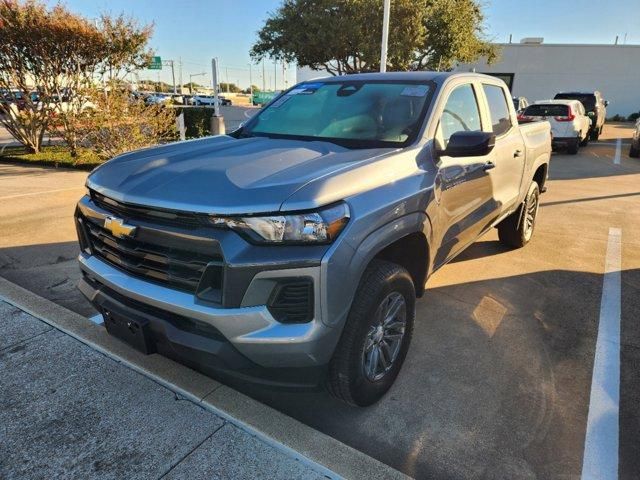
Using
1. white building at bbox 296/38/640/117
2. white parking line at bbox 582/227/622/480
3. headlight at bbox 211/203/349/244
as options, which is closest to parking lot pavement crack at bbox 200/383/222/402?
headlight at bbox 211/203/349/244

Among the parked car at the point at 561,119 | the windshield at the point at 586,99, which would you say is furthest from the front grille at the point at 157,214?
the windshield at the point at 586,99

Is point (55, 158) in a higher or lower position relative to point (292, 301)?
lower

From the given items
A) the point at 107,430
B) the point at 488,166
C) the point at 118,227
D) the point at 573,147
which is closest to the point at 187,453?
the point at 107,430

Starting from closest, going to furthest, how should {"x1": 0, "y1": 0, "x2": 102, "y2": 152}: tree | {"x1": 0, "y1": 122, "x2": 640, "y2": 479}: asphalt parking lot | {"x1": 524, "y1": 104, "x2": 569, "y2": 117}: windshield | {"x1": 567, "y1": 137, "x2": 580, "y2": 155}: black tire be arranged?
{"x1": 0, "y1": 122, "x2": 640, "y2": 479}: asphalt parking lot, {"x1": 0, "y1": 0, "x2": 102, "y2": 152}: tree, {"x1": 524, "y1": 104, "x2": 569, "y2": 117}: windshield, {"x1": 567, "y1": 137, "x2": 580, "y2": 155}: black tire

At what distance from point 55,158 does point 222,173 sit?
10484 millimetres

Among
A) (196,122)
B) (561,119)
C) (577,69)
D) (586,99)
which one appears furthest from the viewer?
(577,69)

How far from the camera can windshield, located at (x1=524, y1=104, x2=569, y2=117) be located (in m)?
14.8

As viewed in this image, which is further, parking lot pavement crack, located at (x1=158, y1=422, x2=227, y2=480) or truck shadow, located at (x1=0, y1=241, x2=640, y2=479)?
truck shadow, located at (x1=0, y1=241, x2=640, y2=479)

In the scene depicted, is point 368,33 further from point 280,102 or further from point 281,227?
point 281,227

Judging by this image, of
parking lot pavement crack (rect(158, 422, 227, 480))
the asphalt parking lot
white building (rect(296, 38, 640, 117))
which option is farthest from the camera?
white building (rect(296, 38, 640, 117))

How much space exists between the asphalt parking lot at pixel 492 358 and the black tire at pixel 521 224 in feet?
0.52

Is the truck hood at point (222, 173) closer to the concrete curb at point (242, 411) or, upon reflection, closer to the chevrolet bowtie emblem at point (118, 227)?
the chevrolet bowtie emblem at point (118, 227)

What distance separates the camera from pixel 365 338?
2.38m

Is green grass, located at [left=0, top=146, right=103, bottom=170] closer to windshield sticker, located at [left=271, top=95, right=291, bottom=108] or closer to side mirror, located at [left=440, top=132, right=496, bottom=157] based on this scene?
windshield sticker, located at [left=271, top=95, right=291, bottom=108]
